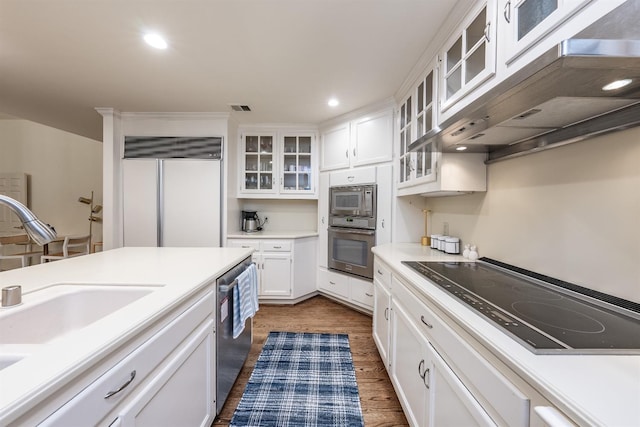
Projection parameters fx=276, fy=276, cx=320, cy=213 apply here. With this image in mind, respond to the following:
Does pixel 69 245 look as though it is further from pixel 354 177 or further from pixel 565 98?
pixel 565 98

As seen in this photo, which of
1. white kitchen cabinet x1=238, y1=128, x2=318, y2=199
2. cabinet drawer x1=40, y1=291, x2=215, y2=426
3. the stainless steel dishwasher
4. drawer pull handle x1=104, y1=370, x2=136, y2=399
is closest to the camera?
cabinet drawer x1=40, y1=291, x2=215, y2=426

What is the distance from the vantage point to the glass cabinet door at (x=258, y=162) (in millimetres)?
3777

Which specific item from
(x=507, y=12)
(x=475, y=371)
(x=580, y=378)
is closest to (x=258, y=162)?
(x=507, y=12)

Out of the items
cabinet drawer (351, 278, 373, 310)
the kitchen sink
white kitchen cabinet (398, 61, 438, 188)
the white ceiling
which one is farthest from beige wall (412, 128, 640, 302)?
the kitchen sink

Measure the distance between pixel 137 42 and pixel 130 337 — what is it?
2064 mm

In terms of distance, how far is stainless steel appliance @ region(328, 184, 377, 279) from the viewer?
9.80ft

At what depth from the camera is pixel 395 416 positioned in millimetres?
1616

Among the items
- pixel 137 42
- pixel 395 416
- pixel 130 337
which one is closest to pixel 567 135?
pixel 395 416

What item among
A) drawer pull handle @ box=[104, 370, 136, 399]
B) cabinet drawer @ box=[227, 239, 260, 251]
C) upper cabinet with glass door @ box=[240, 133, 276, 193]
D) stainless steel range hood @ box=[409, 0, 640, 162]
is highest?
upper cabinet with glass door @ box=[240, 133, 276, 193]

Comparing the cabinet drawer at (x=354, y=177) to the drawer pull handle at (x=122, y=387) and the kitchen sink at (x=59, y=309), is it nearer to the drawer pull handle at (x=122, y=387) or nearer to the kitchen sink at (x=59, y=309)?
the kitchen sink at (x=59, y=309)

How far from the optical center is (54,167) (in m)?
5.14

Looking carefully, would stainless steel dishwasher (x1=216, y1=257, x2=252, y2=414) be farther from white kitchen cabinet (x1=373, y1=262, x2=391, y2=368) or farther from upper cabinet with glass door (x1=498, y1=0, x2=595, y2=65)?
upper cabinet with glass door (x1=498, y1=0, x2=595, y2=65)

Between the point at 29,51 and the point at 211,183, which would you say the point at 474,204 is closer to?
the point at 211,183

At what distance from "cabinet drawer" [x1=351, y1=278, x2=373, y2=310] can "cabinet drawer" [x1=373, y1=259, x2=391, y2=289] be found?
742 mm
